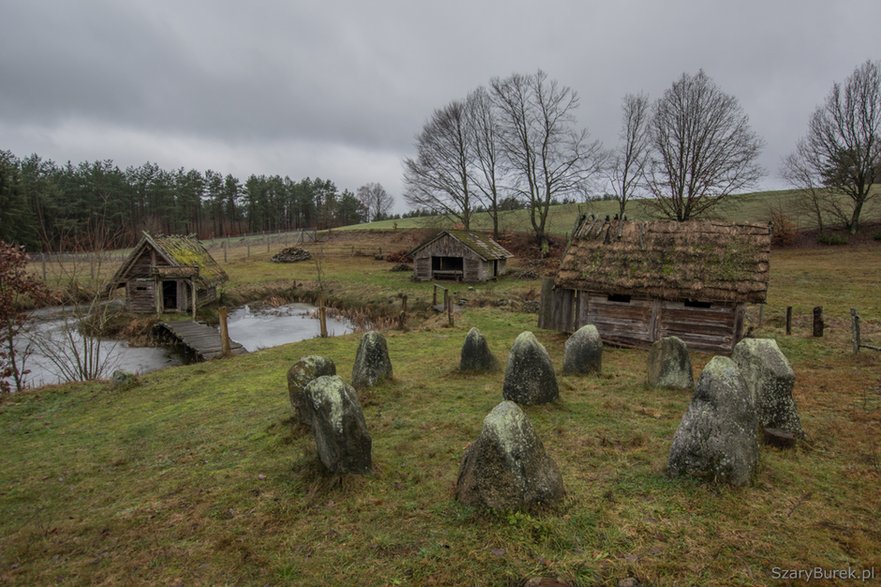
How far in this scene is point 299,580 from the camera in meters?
4.35

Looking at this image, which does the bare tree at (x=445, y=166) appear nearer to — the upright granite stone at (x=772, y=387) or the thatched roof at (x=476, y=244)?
the thatched roof at (x=476, y=244)

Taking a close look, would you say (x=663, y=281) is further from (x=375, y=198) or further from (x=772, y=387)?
(x=375, y=198)

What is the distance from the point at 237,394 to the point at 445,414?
6373 mm

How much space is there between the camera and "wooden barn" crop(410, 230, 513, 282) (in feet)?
117

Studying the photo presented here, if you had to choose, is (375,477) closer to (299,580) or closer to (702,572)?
(299,580)

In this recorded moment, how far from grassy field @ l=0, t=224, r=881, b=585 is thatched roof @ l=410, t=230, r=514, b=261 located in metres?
24.5

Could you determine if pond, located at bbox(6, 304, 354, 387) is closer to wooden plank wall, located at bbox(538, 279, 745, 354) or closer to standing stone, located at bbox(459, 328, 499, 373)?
wooden plank wall, located at bbox(538, 279, 745, 354)

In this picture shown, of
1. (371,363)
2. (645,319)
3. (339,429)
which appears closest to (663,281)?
(645,319)

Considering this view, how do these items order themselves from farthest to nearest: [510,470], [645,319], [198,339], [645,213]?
[645,213]
[198,339]
[645,319]
[510,470]

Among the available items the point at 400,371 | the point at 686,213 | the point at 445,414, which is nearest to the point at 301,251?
the point at 686,213

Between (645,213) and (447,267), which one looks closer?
(645,213)

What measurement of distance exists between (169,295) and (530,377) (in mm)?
28155

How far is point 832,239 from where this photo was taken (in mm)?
38406

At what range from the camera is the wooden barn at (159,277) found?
2606 cm
